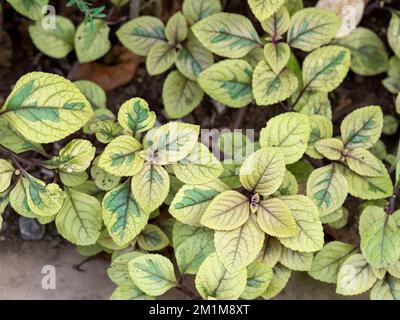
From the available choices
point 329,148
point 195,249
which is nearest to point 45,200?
point 195,249

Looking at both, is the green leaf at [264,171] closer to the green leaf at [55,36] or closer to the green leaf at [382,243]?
the green leaf at [382,243]

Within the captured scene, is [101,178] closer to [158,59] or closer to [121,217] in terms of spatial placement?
[121,217]

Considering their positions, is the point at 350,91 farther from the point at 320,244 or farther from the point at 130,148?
the point at 130,148

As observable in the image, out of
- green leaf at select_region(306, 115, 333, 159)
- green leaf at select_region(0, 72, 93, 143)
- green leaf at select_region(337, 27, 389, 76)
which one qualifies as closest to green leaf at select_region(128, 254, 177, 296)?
green leaf at select_region(0, 72, 93, 143)

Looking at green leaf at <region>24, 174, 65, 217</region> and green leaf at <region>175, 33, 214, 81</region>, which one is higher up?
green leaf at <region>175, 33, 214, 81</region>

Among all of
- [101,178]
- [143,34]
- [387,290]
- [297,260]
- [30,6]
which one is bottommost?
[387,290]

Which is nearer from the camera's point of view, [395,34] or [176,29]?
[176,29]

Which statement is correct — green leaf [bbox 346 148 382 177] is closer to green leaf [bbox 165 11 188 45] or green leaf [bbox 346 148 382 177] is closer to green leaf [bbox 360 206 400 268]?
green leaf [bbox 360 206 400 268]
